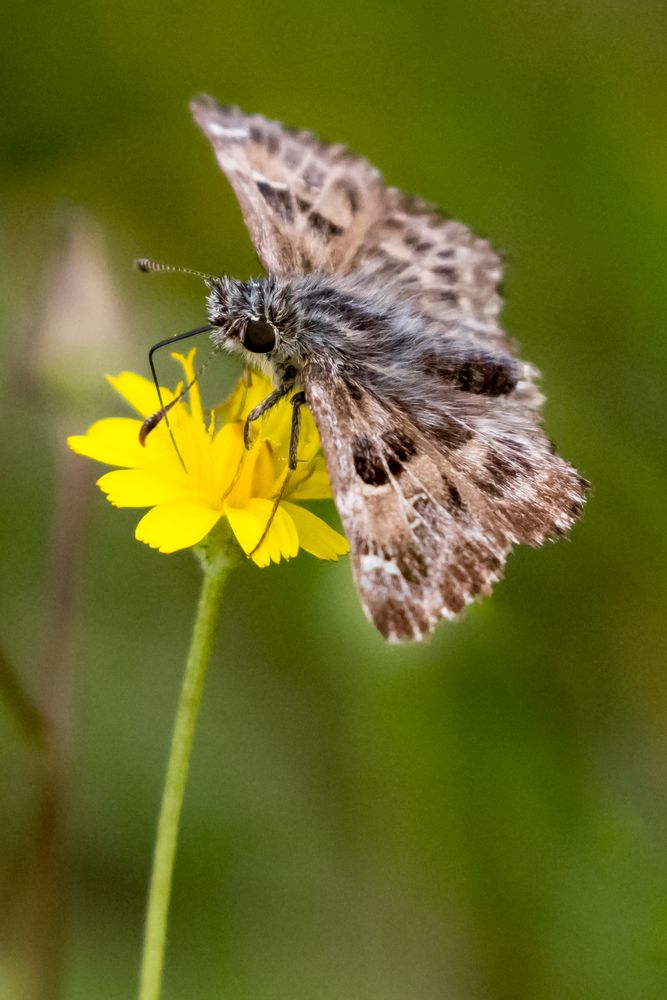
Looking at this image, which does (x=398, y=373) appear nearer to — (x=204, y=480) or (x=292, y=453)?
(x=292, y=453)

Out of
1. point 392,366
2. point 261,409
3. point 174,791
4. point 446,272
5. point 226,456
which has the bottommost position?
point 174,791

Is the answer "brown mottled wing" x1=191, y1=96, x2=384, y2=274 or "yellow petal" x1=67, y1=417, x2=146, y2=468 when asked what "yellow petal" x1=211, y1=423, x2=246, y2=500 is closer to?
"yellow petal" x1=67, y1=417, x2=146, y2=468

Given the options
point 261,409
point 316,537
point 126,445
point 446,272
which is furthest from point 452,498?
point 446,272

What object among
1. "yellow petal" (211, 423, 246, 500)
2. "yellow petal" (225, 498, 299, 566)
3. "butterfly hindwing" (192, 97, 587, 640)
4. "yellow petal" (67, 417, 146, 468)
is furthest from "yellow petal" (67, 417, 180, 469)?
"butterfly hindwing" (192, 97, 587, 640)

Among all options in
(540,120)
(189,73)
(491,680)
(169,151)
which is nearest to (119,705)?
(491,680)

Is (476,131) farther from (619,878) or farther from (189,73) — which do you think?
(619,878)

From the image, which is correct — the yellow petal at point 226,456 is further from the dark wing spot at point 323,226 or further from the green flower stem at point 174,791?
the dark wing spot at point 323,226
